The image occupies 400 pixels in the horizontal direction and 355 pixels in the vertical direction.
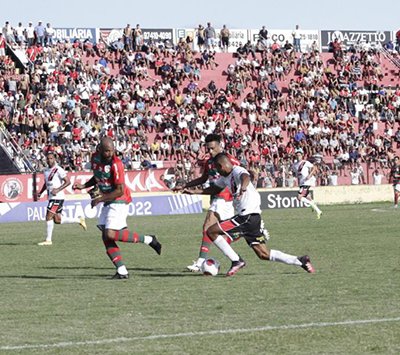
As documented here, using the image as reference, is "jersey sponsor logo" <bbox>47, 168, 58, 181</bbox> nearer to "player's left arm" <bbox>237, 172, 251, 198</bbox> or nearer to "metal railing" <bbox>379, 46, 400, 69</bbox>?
"player's left arm" <bbox>237, 172, 251, 198</bbox>

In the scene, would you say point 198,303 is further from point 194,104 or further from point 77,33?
point 77,33

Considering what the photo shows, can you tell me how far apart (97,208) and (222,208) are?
21529 mm

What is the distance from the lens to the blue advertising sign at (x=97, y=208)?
3788 cm

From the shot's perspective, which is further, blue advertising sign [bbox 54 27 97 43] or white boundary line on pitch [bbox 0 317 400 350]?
blue advertising sign [bbox 54 27 97 43]

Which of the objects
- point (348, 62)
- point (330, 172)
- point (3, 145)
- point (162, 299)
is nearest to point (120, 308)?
point (162, 299)

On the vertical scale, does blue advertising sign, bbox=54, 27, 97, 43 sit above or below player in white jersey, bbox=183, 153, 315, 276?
above

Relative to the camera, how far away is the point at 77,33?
5681cm

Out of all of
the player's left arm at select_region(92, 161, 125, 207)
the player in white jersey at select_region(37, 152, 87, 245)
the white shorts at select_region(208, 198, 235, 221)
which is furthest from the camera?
the player in white jersey at select_region(37, 152, 87, 245)

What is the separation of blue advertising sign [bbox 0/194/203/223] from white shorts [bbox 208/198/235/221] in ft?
65.6

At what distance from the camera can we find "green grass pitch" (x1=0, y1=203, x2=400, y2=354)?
9.80 meters

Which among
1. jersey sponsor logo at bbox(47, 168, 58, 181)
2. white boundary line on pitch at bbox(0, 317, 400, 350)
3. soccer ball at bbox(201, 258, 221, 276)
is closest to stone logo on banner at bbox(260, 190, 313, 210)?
jersey sponsor logo at bbox(47, 168, 58, 181)

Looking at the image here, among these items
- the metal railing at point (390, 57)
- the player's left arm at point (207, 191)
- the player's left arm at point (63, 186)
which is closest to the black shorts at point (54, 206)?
the player's left arm at point (63, 186)

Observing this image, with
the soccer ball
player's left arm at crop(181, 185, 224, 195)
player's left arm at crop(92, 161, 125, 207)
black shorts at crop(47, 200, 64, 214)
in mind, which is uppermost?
player's left arm at crop(92, 161, 125, 207)

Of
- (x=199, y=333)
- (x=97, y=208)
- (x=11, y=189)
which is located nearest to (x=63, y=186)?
(x=97, y=208)
